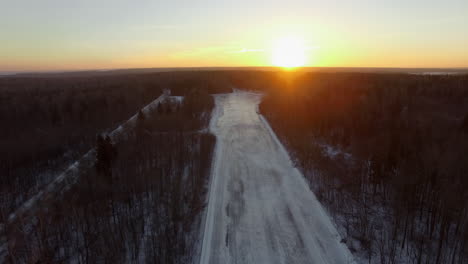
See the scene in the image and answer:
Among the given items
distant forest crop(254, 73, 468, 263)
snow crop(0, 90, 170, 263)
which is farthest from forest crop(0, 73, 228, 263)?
distant forest crop(254, 73, 468, 263)

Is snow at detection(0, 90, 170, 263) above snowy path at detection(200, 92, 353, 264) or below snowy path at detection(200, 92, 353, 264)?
above

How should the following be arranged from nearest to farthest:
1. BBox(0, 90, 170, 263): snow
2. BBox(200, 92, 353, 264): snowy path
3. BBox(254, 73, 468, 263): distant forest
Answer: BBox(200, 92, 353, 264): snowy path, BBox(254, 73, 468, 263): distant forest, BBox(0, 90, 170, 263): snow

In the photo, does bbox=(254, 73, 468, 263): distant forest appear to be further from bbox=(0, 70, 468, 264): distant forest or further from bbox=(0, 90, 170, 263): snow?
bbox=(0, 90, 170, 263): snow

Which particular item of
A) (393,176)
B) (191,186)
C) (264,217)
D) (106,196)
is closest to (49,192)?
(106,196)

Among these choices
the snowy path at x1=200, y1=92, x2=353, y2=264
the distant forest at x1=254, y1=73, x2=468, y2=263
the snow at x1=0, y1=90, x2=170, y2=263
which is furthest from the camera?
the snow at x1=0, y1=90, x2=170, y2=263

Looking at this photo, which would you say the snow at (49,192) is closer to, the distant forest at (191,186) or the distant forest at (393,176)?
the distant forest at (191,186)

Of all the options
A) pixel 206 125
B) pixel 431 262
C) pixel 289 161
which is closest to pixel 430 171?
pixel 431 262

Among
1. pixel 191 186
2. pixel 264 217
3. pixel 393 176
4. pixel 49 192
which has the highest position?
pixel 393 176

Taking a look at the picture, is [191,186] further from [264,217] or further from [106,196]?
[264,217]
